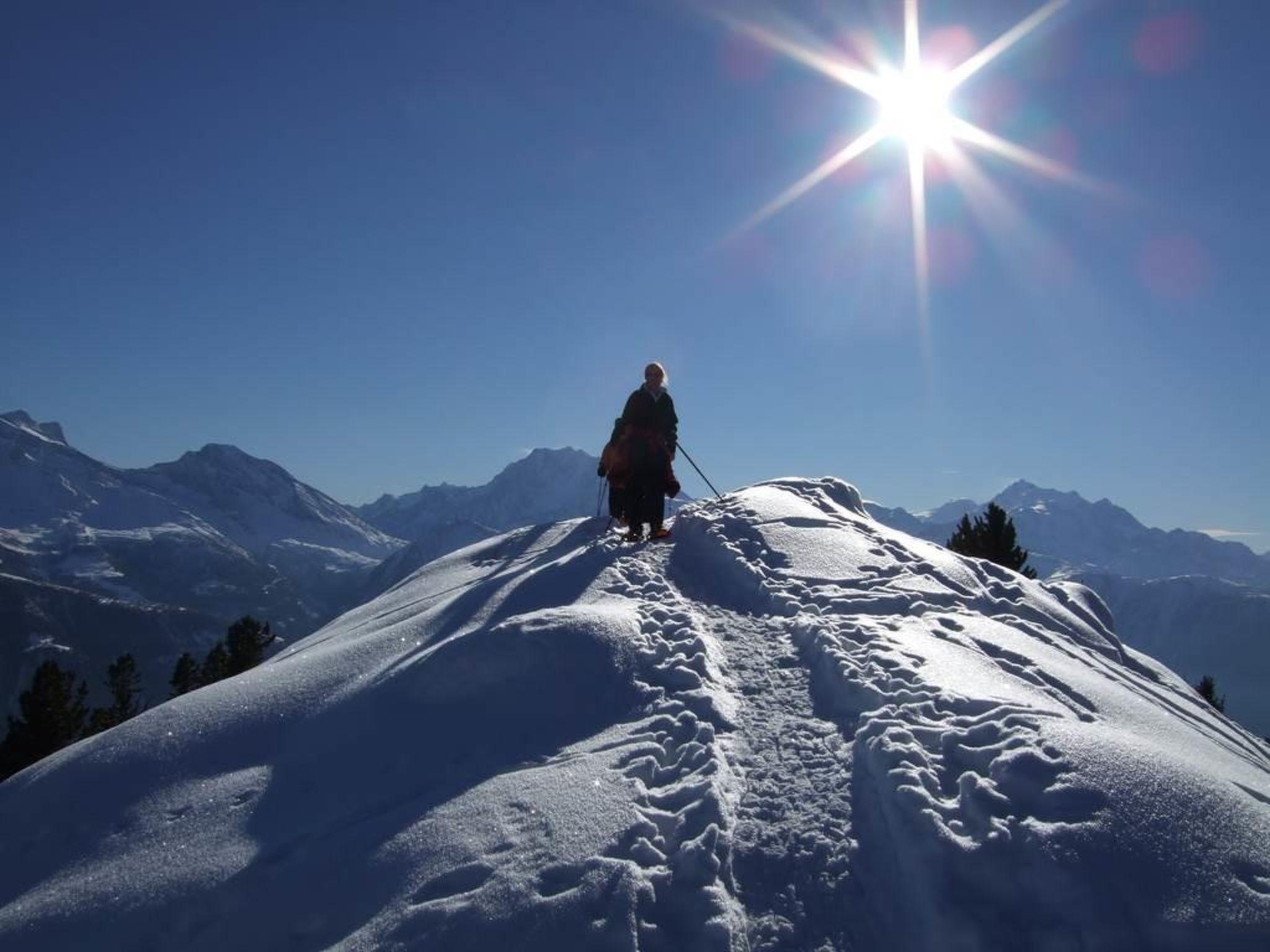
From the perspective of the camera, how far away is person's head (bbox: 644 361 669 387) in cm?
1467

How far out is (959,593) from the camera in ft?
35.1

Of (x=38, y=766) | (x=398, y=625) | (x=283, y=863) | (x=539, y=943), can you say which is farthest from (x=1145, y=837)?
(x=38, y=766)

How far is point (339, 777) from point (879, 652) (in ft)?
18.5

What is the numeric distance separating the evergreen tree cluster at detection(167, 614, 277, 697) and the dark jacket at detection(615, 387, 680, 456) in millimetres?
32261

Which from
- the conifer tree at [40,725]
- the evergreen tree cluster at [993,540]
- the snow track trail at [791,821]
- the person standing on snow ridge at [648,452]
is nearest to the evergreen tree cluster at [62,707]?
the conifer tree at [40,725]

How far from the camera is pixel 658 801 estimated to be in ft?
19.2

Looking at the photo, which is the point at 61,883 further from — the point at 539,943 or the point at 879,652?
the point at 879,652

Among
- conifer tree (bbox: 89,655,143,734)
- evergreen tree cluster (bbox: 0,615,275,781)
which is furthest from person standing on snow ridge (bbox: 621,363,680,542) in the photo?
conifer tree (bbox: 89,655,143,734)

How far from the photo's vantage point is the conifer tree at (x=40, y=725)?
3972cm

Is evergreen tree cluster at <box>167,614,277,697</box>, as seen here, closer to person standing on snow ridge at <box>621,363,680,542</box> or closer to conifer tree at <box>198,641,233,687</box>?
conifer tree at <box>198,641,233,687</box>

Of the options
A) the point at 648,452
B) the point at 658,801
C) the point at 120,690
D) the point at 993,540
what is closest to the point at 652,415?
the point at 648,452

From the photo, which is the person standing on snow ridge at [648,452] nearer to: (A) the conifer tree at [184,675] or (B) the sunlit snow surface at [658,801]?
(B) the sunlit snow surface at [658,801]

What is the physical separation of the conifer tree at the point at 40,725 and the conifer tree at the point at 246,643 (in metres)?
8.89

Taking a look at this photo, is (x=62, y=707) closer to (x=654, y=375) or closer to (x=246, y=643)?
(x=246, y=643)
